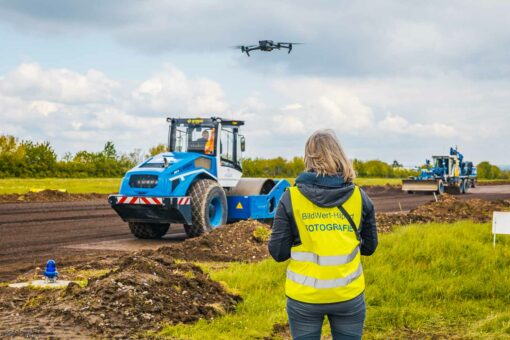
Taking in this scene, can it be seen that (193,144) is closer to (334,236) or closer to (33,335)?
(33,335)

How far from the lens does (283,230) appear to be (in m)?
3.88

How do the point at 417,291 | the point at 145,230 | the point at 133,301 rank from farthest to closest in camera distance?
the point at 145,230, the point at 417,291, the point at 133,301

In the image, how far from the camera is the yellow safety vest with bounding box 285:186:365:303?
3822 millimetres

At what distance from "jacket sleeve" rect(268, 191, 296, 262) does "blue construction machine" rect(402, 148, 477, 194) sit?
35.5 metres

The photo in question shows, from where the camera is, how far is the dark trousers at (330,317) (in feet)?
12.6

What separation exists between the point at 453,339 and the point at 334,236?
414 centimetres

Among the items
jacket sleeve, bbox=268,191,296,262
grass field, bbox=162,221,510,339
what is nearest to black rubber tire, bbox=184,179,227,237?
grass field, bbox=162,221,510,339

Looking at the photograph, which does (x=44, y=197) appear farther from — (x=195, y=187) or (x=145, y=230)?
(x=195, y=187)

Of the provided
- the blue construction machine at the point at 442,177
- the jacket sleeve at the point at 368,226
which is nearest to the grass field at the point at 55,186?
the blue construction machine at the point at 442,177

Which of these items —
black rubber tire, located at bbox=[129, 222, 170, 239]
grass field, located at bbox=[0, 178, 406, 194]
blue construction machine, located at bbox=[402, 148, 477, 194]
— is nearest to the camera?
black rubber tire, located at bbox=[129, 222, 170, 239]

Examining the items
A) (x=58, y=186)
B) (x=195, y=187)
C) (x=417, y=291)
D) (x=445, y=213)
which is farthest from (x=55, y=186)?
(x=417, y=291)

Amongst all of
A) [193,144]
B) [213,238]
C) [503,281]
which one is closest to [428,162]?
[193,144]

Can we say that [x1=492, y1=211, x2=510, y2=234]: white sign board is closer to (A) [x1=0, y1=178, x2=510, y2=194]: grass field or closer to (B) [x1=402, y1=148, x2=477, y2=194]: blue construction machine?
(A) [x1=0, y1=178, x2=510, y2=194]: grass field

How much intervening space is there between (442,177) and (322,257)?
126 feet
